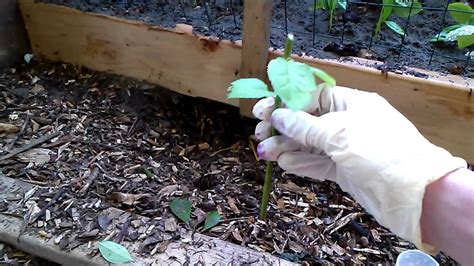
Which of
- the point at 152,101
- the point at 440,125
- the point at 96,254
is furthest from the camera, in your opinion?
the point at 152,101

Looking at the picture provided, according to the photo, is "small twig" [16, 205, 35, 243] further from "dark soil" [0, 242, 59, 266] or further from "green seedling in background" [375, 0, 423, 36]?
"green seedling in background" [375, 0, 423, 36]

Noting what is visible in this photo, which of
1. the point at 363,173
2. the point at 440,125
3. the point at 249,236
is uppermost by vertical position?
the point at 363,173

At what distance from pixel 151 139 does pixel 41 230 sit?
1.32ft

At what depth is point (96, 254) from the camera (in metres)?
1.00

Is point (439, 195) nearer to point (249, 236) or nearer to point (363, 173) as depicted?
point (363, 173)

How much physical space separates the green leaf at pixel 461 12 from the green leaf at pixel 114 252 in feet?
3.32

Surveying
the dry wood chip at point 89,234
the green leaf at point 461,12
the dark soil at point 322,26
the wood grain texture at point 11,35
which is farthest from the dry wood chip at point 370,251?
the wood grain texture at point 11,35

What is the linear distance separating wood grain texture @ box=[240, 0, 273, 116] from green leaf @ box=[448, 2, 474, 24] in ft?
1.64

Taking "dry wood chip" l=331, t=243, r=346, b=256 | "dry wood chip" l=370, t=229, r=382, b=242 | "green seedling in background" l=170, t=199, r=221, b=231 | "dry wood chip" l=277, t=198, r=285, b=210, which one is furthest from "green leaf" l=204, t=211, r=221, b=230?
"dry wood chip" l=370, t=229, r=382, b=242

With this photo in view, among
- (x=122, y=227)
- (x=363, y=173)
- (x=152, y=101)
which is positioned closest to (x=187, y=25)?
(x=152, y=101)

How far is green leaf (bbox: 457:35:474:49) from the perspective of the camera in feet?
4.19

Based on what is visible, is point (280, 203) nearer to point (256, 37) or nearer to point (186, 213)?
point (186, 213)

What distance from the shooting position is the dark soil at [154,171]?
1103 mm

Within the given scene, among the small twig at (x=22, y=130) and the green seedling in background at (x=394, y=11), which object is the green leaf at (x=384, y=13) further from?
the small twig at (x=22, y=130)
